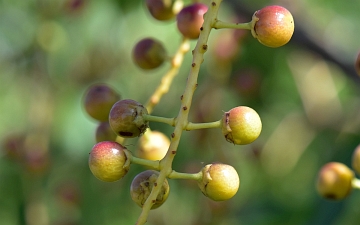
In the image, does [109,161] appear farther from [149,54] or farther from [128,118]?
[149,54]

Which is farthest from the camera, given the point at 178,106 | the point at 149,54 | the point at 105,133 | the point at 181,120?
the point at 178,106

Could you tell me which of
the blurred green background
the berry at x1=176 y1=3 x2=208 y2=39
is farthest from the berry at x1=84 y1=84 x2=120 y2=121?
the blurred green background

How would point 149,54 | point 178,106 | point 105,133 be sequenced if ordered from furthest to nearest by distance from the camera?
1. point 178,106
2. point 149,54
3. point 105,133

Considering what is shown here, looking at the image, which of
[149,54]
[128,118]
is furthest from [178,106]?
[128,118]

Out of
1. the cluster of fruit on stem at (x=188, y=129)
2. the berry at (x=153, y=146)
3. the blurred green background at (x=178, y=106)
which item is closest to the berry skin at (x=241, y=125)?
the cluster of fruit on stem at (x=188, y=129)

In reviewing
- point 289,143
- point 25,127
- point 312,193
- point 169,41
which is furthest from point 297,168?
point 25,127

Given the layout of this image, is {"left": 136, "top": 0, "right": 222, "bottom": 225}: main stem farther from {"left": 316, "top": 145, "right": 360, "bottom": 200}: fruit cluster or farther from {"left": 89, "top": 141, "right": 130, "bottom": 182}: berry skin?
{"left": 316, "top": 145, "right": 360, "bottom": 200}: fruit cluster
